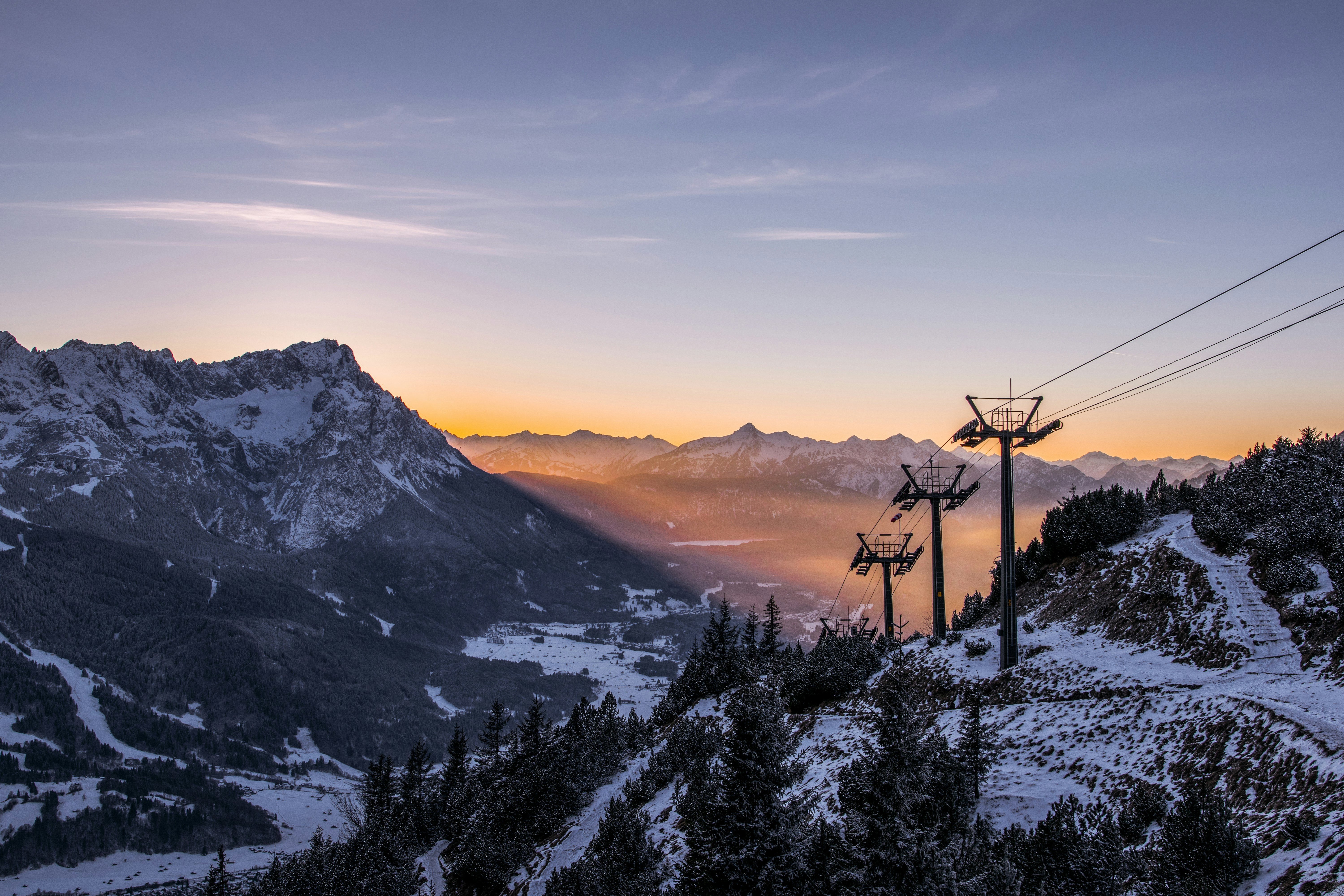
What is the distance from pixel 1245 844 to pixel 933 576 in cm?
2746

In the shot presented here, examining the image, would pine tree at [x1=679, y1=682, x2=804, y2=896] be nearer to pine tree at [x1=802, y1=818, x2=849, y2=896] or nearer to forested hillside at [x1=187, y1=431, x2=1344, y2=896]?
forested hillside at [x1=187, y1=431, x2=1344, y2=896]

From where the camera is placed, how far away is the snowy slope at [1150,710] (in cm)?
2277

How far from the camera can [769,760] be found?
25.6 m

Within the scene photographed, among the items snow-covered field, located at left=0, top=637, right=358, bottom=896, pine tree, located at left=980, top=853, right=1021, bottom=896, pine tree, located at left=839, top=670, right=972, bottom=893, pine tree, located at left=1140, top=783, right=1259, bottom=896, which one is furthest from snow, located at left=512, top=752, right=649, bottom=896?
snow-covered field, located at left=0, top=637, right=358, bottom=896

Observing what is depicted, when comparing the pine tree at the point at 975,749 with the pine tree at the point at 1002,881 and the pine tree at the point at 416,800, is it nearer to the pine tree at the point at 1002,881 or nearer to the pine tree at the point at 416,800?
the pine tree at the point at 1002,881

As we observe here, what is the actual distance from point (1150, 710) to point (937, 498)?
20.4 m

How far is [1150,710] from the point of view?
31.3 metres

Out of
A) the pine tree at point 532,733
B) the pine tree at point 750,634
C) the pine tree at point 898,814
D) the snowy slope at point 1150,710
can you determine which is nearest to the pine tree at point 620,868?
the snowy slope at point 1150,710

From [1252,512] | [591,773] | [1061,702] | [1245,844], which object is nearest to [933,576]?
[1061,702]

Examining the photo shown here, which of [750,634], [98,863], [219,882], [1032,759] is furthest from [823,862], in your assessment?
[98,863]

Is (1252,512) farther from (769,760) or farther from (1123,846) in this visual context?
(769,760)

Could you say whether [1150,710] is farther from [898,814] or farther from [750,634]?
[750,634]

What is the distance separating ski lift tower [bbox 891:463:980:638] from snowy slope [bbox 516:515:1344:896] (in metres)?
2.51

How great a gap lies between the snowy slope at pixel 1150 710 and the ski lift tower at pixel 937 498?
8.23 ft
